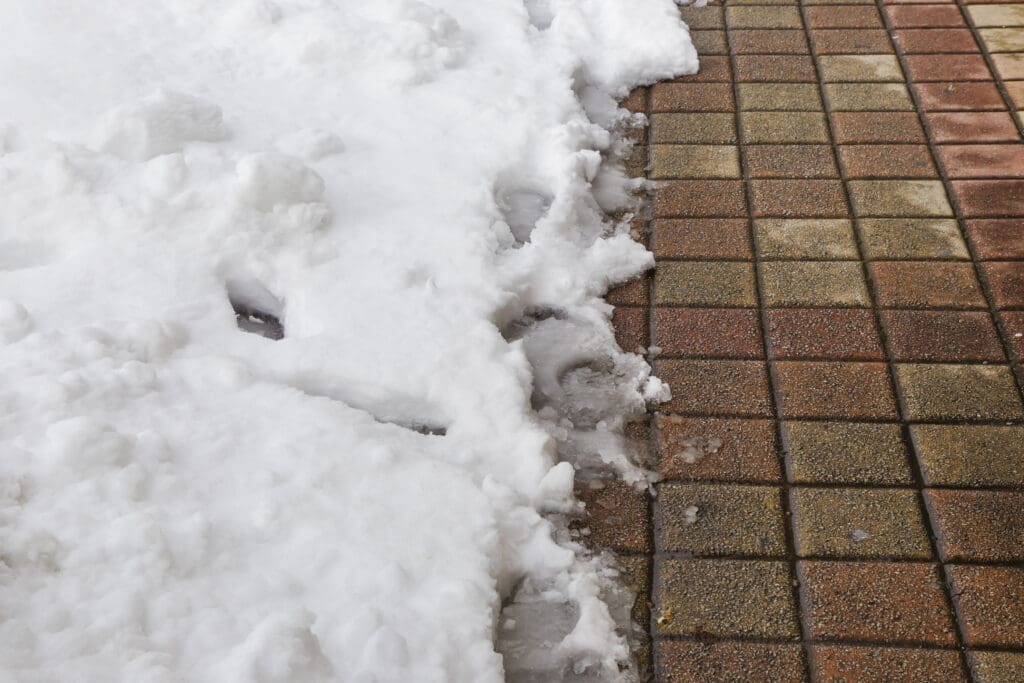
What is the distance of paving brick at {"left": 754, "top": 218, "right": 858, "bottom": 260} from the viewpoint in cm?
273

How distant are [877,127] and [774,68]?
1.66ft

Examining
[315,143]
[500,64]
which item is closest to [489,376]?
[315,143]

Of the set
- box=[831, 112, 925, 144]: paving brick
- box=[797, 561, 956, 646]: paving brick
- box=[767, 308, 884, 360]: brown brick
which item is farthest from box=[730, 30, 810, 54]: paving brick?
box=[797, 561, 956, 646]: paving brick

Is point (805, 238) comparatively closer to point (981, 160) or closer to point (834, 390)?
point (834, 390)

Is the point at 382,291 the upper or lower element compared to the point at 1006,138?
upper

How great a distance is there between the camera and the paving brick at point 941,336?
7.94 ft

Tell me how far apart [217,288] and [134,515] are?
80cm

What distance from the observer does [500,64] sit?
135 inches

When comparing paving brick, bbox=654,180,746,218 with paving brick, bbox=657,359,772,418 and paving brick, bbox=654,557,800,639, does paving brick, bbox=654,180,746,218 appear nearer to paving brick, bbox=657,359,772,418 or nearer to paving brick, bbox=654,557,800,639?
paving brick, bbox=657,359,772,418

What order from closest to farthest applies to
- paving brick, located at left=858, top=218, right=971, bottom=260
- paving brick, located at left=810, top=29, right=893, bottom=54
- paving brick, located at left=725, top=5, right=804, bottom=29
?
paving brick, located at left=858, top=218, right=971, bottom=260
paving brick, located at left=810, top=29, right=893, bottom=54
paving brick, located at left=725, top=5, right=804, bottom=29

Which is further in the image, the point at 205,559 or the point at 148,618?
the point at 205,559

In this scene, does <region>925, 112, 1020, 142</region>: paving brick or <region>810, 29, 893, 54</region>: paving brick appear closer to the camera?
<region>925, 112, 1020, 142</region>: paving brick

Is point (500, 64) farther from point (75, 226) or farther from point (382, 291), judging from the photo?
point (75, 226)

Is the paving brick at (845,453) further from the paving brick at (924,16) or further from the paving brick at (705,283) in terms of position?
the paving brick at (924,16)
